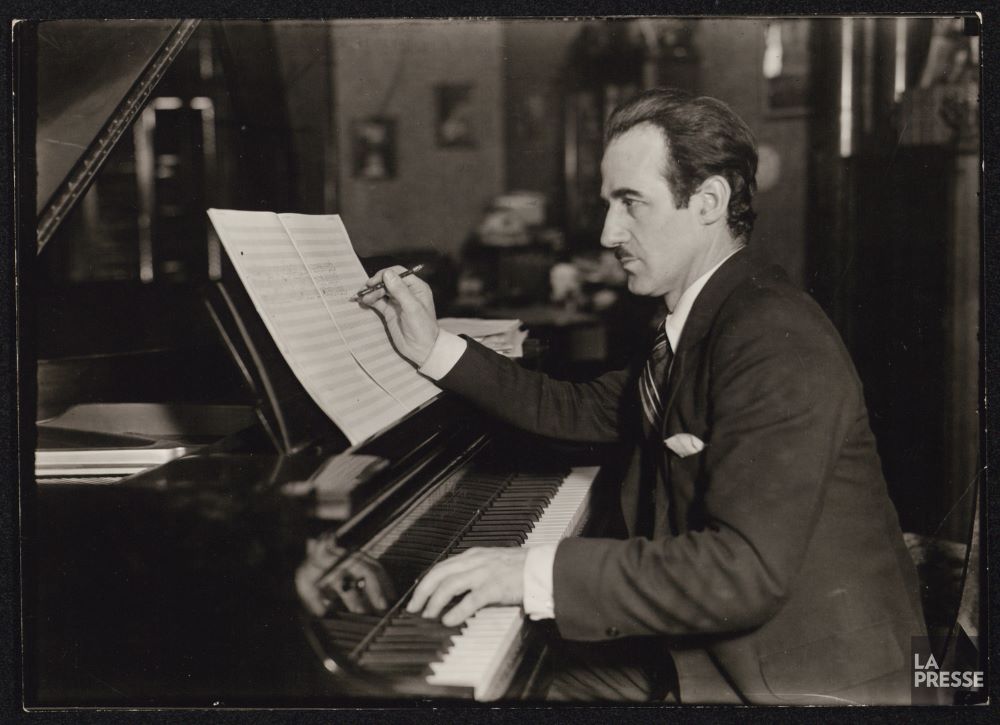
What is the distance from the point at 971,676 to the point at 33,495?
1.92 m

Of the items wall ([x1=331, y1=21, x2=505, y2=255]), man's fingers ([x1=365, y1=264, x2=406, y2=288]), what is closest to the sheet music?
man's fingers ([x1=365, y1=264, x2=406, y2=288])

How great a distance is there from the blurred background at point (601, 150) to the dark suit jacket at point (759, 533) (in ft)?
1.48

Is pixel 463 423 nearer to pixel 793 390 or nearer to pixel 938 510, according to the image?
pixel 793 390

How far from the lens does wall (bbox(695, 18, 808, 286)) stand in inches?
74.5

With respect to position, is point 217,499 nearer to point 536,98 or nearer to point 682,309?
point 682,309

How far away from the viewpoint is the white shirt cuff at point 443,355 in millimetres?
1907

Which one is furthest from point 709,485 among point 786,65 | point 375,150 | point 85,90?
point 375,150

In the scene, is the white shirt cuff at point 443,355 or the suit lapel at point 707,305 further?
the white shirt cuff at point 443,355

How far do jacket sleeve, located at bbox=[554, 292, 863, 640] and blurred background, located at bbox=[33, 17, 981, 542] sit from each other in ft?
2.13

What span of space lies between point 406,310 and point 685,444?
0.61 m

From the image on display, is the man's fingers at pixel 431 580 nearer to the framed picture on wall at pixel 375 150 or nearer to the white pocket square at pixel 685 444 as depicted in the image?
the white pocket square at pixel 685 444

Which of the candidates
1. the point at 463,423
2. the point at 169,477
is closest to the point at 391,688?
the point at 169,477

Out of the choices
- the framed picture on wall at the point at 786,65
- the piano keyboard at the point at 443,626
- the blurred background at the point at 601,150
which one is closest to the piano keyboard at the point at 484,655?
the piano keyboard at the point at 443,626

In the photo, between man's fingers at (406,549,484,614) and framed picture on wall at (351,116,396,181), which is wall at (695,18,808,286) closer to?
man's fingers at (406,549,484,614)
